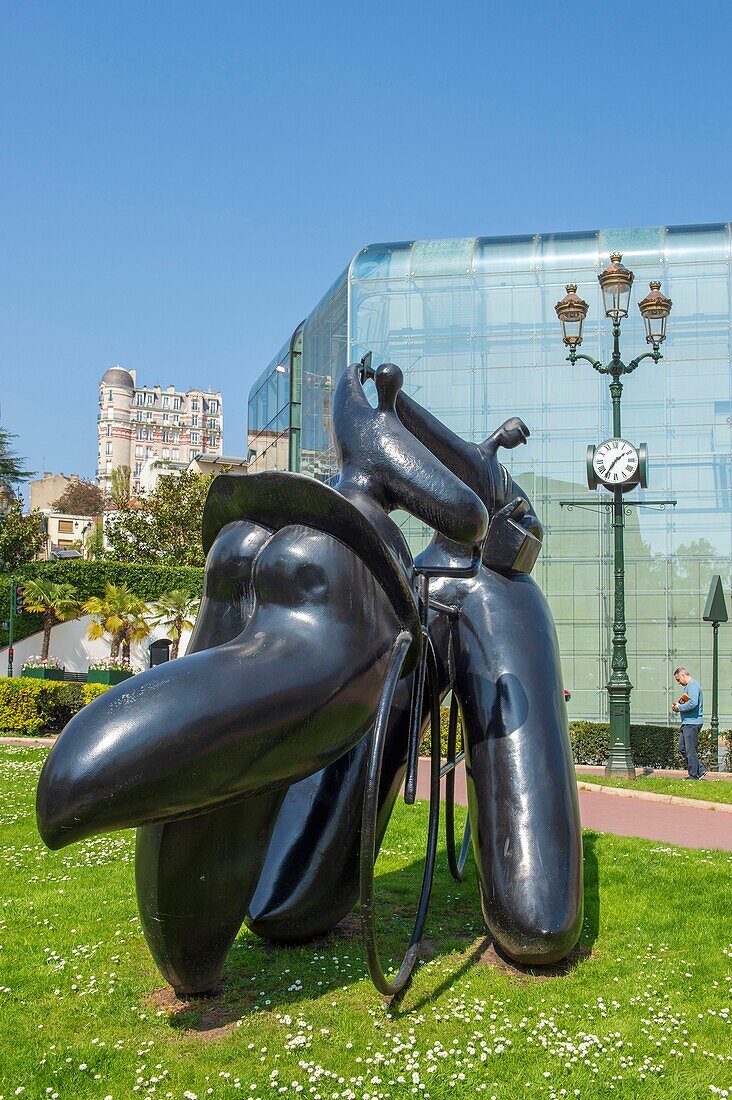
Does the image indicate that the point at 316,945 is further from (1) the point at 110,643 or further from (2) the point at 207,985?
(1) the point at 110,643

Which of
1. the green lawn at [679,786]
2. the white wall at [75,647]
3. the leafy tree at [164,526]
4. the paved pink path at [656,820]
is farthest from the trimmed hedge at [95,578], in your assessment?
the paved pink path at [656,820]

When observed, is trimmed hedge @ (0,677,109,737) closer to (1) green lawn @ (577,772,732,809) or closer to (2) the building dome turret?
(1) green lawn @ (577,772,732,809)

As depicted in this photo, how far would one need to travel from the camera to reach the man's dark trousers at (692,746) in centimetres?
1476

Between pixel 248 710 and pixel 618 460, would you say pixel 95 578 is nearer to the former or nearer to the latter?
pixel 618 460

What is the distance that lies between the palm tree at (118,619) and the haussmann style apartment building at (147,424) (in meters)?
101

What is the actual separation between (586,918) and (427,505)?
10.5 ft

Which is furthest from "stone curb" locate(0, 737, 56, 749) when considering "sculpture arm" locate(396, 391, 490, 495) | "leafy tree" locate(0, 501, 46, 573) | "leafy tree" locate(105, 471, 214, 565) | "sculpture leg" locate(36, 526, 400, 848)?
"leafy tree" locate(105, 471, 214, 565)

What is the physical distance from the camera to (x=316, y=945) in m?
5.54

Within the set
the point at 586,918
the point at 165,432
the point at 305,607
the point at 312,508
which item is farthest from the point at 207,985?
the point at 165,432

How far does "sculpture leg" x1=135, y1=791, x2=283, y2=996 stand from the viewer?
4.11 meters

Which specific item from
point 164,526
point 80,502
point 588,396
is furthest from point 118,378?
point 588,396

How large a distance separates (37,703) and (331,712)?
16833 millimetres

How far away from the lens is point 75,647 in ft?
121

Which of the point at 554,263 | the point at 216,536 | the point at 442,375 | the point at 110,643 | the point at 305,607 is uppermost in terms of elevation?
the point at 554,263
